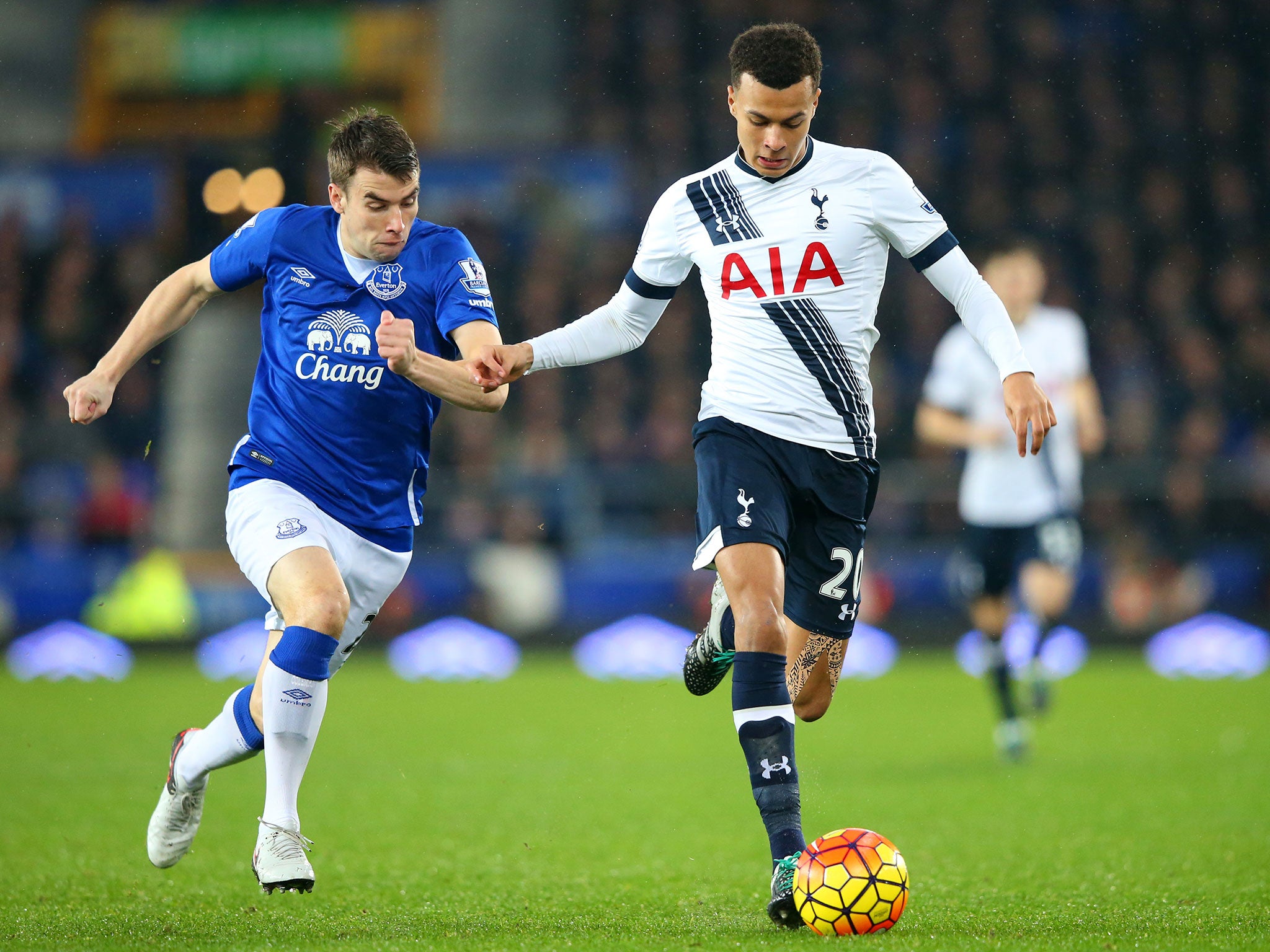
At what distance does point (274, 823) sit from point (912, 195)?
264 cm

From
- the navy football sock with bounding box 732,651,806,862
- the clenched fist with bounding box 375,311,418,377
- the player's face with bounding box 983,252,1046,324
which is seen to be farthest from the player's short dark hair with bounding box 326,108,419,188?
the player's face with bounding box 983,252,1046,324

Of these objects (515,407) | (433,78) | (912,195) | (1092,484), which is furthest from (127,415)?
(912,195)

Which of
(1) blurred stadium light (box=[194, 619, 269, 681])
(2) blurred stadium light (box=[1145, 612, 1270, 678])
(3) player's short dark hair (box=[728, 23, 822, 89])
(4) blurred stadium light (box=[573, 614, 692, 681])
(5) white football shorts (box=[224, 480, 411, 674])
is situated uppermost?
(3) player's short dark hair (box=[728, 23, 822, 89])

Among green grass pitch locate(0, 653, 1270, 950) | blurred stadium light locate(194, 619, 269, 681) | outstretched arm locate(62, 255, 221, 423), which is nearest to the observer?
green grass pitch locate(0, 653, 1270, 950)

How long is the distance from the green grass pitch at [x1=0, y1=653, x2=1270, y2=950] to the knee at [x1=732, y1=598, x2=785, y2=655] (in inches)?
29.4

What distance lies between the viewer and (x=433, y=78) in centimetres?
1905

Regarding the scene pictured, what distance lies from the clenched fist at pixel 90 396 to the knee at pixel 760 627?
197 centimetres

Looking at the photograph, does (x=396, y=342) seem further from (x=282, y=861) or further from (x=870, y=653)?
(x=870, y=653)

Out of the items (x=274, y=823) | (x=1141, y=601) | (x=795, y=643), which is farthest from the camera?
(x=1141, y=601)

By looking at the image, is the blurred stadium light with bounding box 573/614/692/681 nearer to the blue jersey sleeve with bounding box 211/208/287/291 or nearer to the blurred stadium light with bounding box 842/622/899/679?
the blurred stadium light with bounding box 842/622/899/679

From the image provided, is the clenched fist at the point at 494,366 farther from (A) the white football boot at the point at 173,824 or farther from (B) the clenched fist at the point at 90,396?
(A) the white football boot at the point at 173,824

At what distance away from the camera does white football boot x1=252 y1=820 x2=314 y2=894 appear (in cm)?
404

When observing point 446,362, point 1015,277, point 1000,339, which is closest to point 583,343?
point 446,362

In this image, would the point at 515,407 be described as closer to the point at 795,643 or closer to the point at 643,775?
the point at 643,775
